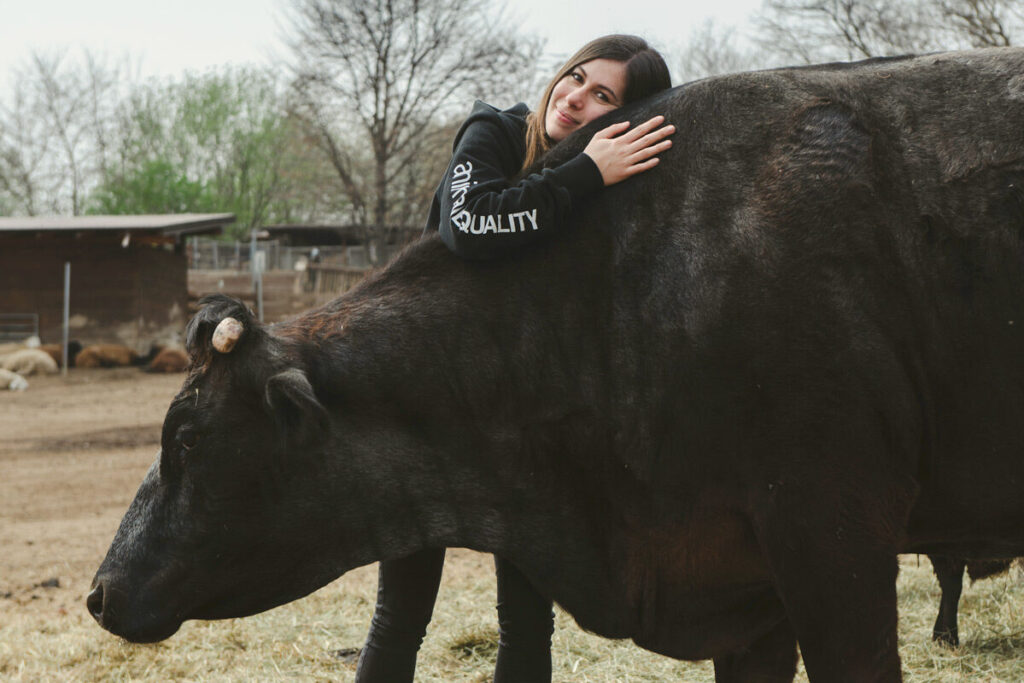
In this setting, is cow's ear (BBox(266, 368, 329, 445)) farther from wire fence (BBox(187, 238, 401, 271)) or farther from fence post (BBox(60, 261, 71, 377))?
wire fence (BBox(187, 238, 401, 271))

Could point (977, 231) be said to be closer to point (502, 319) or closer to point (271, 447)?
point (502, 319)

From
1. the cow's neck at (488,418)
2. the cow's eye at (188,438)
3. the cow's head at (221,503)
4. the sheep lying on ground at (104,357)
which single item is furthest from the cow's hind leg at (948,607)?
the sheep lying on ground at (104,357)

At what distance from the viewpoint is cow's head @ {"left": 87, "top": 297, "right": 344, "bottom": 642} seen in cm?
272

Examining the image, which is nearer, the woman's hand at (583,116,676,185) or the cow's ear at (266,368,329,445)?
the cow's ear at (266,368,329,445)

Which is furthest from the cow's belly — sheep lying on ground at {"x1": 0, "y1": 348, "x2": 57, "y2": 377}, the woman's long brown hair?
sheep lying on ground at {"x1": 0, "y1": 348, "x2": 57, "y2": 377}

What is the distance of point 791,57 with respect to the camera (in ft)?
86.4

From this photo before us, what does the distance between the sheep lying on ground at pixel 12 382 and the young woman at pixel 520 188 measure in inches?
689

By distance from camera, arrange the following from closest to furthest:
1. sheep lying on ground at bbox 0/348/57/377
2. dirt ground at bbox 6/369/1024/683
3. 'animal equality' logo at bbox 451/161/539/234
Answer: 1. 'animal equality' logo at bbox 451/161/539/234
2. dirt ground at bbox 6/369/1024/683
3. sheep lying on ground at bbox 0/348/57/377

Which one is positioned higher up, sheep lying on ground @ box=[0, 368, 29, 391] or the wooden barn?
the wooden barn

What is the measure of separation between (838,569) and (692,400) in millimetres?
523

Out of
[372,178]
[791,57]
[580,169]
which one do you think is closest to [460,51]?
[372,178]

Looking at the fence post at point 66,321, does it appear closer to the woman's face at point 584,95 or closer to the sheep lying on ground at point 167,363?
the sheep lying on ground at point 167,363

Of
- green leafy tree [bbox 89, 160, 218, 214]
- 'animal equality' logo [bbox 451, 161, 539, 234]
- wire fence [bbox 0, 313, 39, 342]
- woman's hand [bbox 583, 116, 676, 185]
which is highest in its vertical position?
green leafy tree [bbox 89, 160, 218, 214]

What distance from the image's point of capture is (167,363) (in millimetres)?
21422
